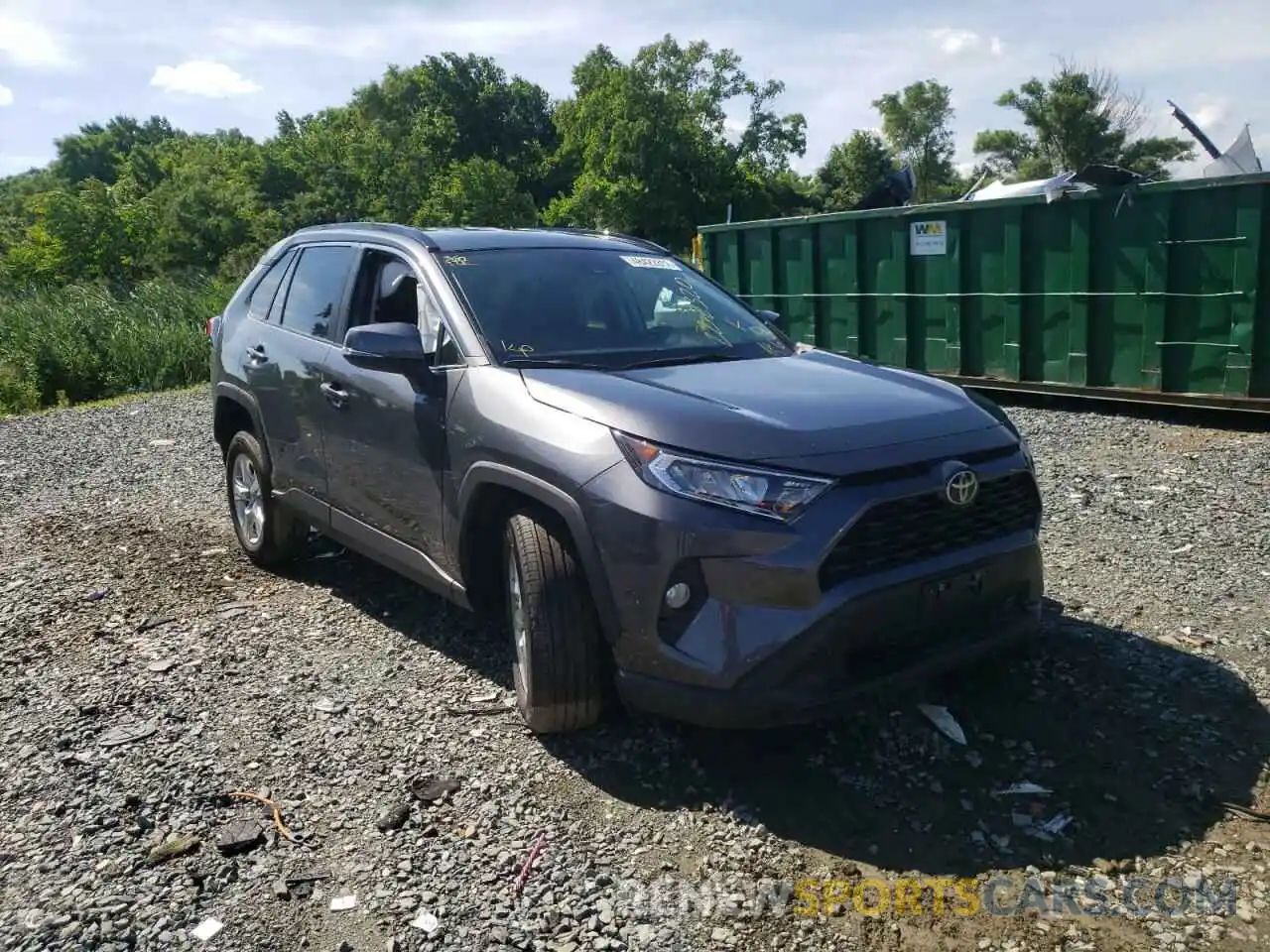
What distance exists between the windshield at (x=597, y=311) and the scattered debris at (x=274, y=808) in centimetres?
170

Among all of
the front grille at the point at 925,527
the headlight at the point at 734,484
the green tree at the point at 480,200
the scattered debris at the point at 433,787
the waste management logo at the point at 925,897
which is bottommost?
the waste management logo at the point at 925,897

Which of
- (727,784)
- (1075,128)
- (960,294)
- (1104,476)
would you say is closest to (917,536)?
(727,784)

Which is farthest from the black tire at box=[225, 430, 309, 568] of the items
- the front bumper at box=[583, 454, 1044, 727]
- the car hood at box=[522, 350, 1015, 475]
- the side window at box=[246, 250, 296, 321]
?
the front bumper at box=[583, 454, 1044, 727]

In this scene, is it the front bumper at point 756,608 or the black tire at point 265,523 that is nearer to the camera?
the front bumper at point 756,608

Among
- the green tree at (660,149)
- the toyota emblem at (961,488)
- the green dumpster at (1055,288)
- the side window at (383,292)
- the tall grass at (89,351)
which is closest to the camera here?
the toyota emblem at (961,488)

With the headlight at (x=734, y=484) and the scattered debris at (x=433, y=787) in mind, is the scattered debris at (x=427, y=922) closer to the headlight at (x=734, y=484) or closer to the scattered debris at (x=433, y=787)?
the scattered debris at (x=433, y=787)

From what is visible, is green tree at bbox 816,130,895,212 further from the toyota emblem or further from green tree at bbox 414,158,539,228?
the toyota emblem

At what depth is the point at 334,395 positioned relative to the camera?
4.61 metres

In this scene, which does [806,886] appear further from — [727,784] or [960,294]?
[960,294]

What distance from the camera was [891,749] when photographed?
3557mm

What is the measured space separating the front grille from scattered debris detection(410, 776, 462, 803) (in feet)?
4.64

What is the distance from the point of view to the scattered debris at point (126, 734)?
390 centimetres

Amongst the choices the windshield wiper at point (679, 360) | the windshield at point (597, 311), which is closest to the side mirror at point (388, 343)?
the windshield at point (597, 311)

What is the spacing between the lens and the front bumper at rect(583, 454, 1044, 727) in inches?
119
